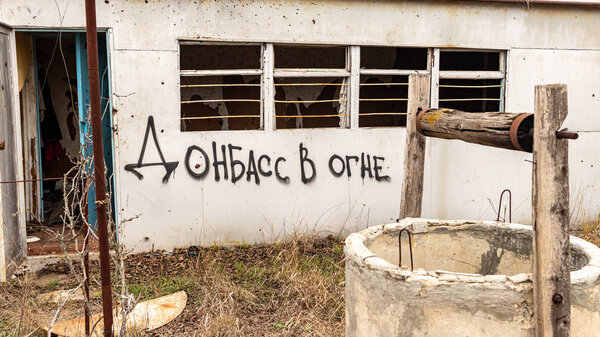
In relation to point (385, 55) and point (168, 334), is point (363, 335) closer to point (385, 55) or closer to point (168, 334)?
point (168, 334)

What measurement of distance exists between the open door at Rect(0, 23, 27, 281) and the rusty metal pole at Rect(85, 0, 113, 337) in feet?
7.75

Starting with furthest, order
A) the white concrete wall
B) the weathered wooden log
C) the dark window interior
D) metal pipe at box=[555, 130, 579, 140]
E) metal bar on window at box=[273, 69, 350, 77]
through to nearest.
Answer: the dark window interior → metal bar on window at box=[273, 69, 350, 77] → the white concrete wall → the weathered wooden log → metal pipe at box=[555, 130, 579, 140]

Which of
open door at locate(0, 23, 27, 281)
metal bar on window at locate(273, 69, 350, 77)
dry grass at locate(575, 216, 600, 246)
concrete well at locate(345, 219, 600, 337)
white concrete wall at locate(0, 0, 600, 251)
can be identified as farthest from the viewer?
metal bar on window at locate(273, 69, 350, 77)

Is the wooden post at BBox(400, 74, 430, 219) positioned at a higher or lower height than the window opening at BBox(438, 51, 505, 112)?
lower

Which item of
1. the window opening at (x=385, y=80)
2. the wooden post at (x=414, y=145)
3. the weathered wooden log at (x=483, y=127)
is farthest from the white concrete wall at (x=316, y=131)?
the weathered wooden log at (x=483, y=127)

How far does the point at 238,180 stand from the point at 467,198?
2.86m

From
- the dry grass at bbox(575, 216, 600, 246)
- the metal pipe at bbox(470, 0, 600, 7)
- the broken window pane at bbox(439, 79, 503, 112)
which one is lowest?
the dry grass at bbox(575, 216, 600, 246)

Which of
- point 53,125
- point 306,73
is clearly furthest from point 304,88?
point 53,125

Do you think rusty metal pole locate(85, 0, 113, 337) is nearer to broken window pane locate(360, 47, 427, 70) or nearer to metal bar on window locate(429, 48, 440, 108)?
metal bar on window locate(429, 48, 440, 108)

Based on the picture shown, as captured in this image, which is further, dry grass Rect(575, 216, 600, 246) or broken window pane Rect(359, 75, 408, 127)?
broken window pane Rect(359, 75, 408, 127)

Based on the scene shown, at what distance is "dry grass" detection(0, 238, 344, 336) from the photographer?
14.5 feet

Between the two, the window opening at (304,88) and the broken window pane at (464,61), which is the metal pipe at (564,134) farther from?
the broken window pane at (464,61)

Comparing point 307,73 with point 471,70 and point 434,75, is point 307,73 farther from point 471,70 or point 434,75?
point 471,70

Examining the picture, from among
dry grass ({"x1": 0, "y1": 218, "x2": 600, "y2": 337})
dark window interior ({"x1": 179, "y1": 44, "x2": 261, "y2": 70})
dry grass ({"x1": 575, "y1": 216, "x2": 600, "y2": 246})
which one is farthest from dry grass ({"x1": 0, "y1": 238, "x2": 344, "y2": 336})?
dark window interior ({"x1": 179, "y1": 44, "x2": 261, "y2": 70})
